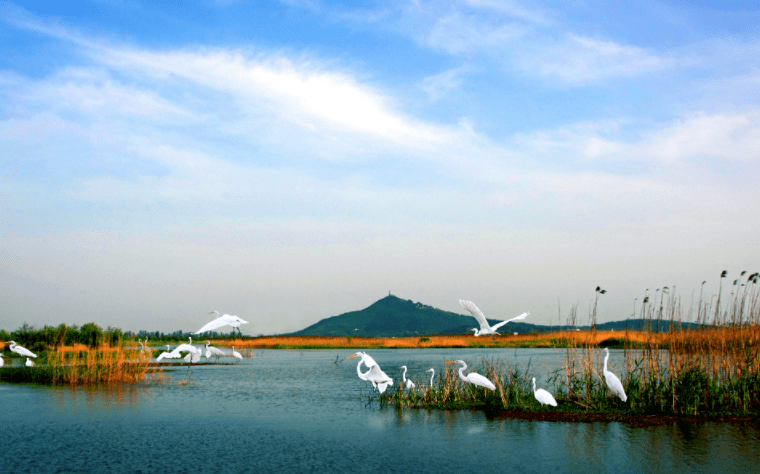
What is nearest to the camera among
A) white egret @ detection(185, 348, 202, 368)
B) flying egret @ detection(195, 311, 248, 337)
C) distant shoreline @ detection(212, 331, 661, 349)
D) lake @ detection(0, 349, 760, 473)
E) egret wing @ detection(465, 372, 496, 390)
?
lake @ detection(0, 349, 760, 473)

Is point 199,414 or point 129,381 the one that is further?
point 129,381

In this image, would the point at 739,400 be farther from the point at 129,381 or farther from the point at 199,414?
the point at 129,381

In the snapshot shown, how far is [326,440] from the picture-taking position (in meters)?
9.65

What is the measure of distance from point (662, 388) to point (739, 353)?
5.68 feet

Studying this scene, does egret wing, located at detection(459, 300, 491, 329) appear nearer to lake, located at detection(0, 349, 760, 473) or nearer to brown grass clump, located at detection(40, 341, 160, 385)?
lake, located at detection(0, 349, 760, 473)

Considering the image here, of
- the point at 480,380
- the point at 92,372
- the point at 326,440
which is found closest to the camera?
the point at 326,440

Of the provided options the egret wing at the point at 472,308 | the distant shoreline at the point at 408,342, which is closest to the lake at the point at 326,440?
the egret wing at the point at 472,308

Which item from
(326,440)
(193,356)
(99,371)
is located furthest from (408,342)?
(326,440)

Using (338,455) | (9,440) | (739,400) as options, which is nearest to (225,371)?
(9,440)

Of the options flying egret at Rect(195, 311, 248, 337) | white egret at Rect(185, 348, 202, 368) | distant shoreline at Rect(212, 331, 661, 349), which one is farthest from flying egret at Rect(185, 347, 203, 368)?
distant shoreline at Rect(212, 331, 661, 349)

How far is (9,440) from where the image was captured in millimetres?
9695

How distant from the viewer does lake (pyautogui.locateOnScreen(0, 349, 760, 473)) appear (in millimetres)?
7973

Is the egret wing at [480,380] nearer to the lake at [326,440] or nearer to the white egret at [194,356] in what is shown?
the lake at [326,440]

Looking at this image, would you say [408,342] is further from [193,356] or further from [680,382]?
[680,382]
